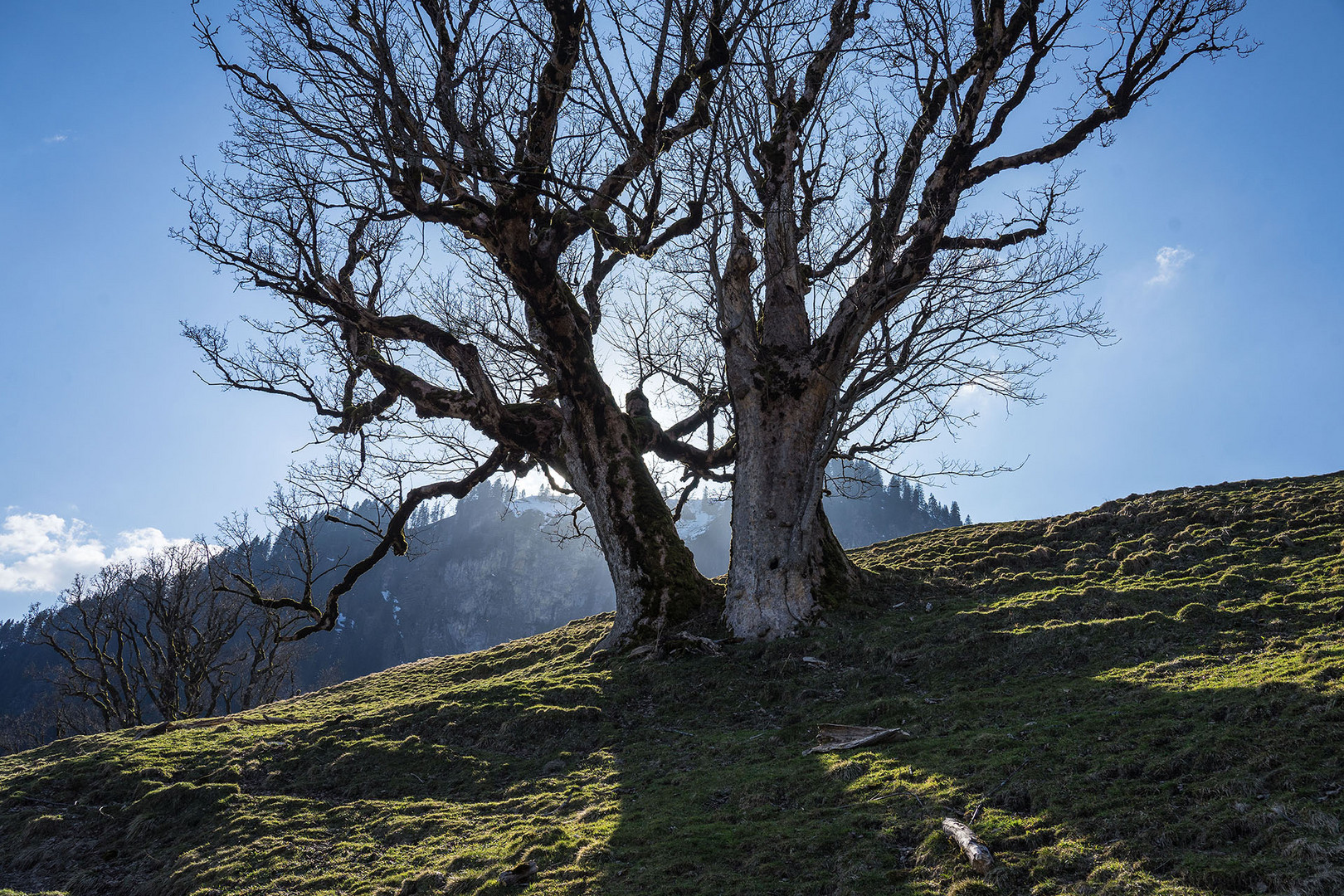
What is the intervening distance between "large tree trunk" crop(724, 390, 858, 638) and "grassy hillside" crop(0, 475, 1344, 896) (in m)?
0.73

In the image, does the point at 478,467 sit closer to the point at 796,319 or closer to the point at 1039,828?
the point at 796,319

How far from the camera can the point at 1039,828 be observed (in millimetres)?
3887

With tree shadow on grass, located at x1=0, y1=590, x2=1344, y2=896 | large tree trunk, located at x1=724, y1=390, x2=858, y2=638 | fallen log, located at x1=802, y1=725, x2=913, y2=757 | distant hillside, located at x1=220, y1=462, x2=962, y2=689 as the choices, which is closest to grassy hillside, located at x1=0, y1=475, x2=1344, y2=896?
tree shadow on grass, located at x1=0, y1=590, x2=1344, y2=896

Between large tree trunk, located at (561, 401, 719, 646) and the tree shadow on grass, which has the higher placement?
large tree trunk, located at (561, 401, 719, 646)

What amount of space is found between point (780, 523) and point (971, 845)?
267 inches

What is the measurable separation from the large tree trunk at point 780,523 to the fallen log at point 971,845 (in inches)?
228

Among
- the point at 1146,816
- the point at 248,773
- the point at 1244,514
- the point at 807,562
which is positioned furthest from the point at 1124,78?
the point at 248,773

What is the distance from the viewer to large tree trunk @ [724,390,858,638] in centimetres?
1012

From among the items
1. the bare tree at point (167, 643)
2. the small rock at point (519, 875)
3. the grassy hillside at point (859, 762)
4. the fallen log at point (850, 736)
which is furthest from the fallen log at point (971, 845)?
→ the bare tree at point (167, 643)

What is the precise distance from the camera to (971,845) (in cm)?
376

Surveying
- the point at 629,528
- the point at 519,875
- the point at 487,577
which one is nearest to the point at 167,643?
the point at 629,528

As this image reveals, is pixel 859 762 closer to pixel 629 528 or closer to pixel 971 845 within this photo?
pixel 971 845

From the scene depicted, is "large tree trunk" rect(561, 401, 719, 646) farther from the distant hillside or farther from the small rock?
the distant hillside

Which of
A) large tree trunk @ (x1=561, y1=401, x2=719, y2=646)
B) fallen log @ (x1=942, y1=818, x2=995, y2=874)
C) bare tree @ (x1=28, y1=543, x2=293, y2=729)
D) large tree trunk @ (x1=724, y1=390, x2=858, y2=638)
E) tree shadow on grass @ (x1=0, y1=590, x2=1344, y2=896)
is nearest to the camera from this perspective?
fallen log @ (x1=942, y1=818, x2=995, y2=874)
